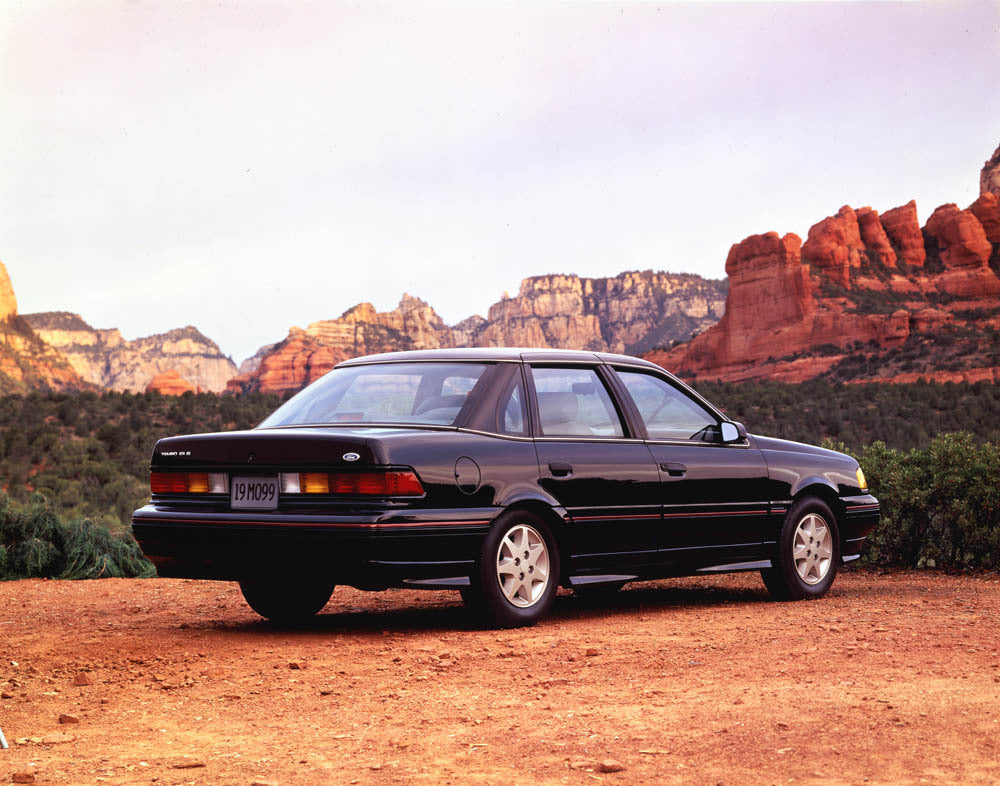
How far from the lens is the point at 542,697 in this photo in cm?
521

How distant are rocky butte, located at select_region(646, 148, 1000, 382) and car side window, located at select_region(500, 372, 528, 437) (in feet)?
273

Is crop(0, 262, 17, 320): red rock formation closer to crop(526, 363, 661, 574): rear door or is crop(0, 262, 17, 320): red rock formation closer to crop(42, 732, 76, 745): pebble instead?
crop(526, 363, 661, 574): rear door

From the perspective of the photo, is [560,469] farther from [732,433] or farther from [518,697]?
[518,697]

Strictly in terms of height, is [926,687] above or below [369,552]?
below

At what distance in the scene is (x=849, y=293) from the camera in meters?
107

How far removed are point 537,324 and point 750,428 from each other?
13094 centimetres

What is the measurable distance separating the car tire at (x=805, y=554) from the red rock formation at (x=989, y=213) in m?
110

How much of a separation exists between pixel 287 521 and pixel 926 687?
10.6ft

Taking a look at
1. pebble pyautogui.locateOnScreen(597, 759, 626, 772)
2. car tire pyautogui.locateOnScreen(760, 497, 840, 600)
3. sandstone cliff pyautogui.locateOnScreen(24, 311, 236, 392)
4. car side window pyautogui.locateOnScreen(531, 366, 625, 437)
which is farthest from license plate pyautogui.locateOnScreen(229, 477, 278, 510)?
sandstone cliff pyautogui.locateOnScreen(24, 311, 236, 392)

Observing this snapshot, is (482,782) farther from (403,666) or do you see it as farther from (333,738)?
(403,666)

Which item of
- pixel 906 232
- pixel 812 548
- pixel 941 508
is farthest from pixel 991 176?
pixel 812 548

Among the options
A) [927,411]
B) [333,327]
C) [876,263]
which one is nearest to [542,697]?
[927,411]

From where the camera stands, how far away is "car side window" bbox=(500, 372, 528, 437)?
7199mm

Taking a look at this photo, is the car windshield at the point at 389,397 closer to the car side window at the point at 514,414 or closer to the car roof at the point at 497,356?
the car roof at the point at 497,356
